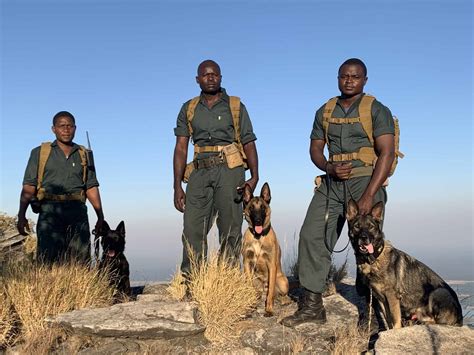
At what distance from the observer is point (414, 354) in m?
4.66

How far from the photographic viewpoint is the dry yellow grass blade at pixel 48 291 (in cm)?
596

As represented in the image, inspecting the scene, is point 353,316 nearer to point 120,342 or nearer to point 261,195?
point 261,195

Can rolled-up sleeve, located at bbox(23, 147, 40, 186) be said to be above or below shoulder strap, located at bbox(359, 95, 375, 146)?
below

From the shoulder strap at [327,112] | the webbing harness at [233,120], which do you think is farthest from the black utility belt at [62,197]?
the shoulder strap at [327,112]

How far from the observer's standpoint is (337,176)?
5969 mm

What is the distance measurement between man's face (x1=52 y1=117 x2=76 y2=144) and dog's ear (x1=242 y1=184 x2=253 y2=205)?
9.61 ft

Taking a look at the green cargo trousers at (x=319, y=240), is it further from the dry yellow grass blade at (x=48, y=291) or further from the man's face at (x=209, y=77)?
the dry yellow grass blade at (x=48, y=291)

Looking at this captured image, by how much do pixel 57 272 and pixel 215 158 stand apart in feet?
8.49

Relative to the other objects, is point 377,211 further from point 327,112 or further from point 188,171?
point 188,171

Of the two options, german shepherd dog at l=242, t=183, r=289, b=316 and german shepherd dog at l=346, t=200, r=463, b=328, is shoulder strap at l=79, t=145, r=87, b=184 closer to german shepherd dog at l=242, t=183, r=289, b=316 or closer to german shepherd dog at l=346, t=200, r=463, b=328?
german shepherd dog at l=242, t=183, r=289, b=316

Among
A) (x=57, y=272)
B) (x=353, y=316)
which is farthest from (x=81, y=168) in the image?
(x=353, y=316)

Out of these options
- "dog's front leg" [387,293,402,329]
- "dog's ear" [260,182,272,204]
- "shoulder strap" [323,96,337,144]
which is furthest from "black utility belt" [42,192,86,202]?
"dog's front leg" [387,293,402,329]

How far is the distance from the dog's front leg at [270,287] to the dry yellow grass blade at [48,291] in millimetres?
2224

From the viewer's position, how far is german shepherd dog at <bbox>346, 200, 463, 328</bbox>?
559 centimetres
